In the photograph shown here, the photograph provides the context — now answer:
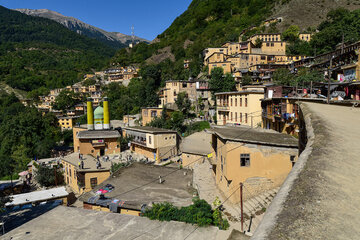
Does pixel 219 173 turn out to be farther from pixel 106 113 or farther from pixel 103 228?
pixel 106 113

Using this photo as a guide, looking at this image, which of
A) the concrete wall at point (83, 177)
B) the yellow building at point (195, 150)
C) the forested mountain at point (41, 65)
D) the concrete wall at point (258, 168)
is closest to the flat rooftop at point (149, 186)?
the yellow building at point (195, 150)

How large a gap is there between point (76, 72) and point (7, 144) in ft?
262

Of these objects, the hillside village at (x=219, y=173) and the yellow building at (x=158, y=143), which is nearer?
the hillside village at (x=219, y=173)

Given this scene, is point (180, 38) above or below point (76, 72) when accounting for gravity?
above

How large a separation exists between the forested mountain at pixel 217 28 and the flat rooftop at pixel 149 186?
42133 mm

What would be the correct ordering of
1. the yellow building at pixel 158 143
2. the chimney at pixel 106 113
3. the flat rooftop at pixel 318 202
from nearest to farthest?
the flat rooftop at pixel 318 202, the yellow building at pixel 158 143, the chimney at pixel 106 113

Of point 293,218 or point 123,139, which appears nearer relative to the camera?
point 293,218

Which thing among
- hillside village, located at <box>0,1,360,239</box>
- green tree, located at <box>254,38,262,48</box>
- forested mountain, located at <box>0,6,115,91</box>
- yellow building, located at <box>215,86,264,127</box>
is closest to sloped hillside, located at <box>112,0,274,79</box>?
green tree, located at <box>254,38,262,48</box>

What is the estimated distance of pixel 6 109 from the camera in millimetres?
73500

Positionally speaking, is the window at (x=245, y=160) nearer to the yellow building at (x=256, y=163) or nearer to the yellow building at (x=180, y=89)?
the yellow building at (x=256, y=163)

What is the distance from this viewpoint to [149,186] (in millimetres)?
18578

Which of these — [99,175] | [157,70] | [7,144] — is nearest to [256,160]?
[99,175]

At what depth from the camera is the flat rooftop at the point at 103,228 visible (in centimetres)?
1019

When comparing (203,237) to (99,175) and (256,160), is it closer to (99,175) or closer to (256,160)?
(256,160)
